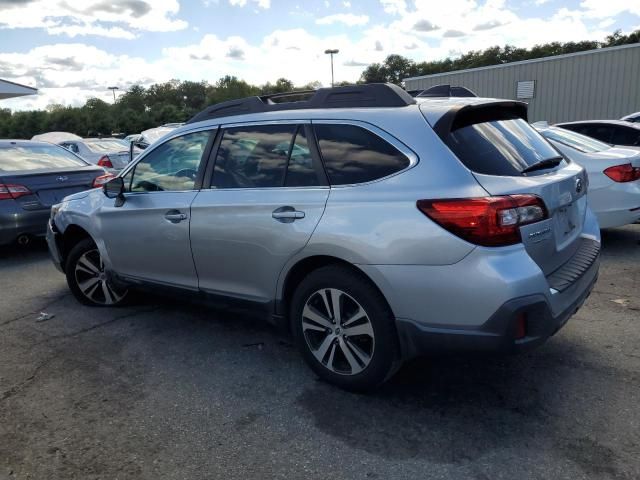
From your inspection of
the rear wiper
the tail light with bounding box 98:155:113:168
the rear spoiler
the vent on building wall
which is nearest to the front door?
the rear spoiler

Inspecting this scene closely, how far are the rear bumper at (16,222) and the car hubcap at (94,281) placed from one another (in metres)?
2.29

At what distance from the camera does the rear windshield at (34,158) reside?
7.39 m

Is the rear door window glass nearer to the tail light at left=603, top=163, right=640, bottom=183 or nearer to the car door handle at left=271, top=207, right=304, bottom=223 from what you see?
the car door handle at left=271, top=207, right=304, bottom=223

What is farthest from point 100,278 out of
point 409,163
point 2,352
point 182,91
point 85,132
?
point 182,91

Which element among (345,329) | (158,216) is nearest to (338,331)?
(345,329)

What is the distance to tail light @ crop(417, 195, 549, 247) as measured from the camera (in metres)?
2.72

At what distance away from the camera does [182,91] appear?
104 m

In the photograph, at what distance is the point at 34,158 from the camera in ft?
25.3

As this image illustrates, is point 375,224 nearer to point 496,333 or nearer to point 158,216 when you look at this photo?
point 496,333

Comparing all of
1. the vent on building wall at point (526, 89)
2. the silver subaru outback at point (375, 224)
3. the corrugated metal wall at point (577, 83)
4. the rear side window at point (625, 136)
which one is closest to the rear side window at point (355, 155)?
the silver subaru outback at point (375, 224)

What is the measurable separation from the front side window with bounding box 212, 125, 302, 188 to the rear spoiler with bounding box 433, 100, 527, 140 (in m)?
0.99

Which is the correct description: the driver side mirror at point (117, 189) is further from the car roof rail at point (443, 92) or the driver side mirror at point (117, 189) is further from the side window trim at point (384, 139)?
the car roof rail at point (443, 92)

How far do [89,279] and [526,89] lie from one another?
18741 millimetres

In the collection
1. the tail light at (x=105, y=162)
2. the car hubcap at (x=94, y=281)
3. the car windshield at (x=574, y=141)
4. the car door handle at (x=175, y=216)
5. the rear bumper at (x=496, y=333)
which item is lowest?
the car hubcap at (x=94, y=281)
